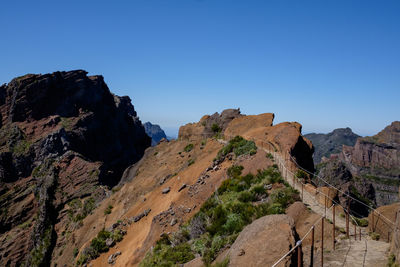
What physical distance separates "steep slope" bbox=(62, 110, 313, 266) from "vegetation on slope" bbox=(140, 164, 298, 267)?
78.9 inches

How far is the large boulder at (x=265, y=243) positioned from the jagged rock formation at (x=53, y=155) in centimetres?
3902

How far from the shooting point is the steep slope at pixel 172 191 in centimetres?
2067

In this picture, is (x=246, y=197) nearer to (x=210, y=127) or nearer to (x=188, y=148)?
(x=188, y=148)

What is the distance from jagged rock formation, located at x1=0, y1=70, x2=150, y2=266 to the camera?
5650 cm

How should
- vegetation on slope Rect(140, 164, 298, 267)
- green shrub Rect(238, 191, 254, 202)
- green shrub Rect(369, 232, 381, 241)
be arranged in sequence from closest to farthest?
1. green shrub Rect(369, 232, 381, 241)
2. vegetation on slope Rect(140, 164, 298, 267)
3. green shrub Rect(238, 191, 254, 202)

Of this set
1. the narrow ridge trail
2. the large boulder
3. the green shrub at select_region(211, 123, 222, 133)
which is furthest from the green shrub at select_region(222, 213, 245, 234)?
the green shrub at select_region(211, 123, 222, 133)

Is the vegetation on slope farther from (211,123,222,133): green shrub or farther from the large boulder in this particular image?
(211,123,222,133): green shrub

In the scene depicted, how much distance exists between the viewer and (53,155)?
287 feet

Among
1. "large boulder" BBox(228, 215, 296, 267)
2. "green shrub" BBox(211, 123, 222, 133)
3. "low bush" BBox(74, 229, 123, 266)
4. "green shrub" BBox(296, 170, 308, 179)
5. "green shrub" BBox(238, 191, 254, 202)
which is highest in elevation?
"green shrub" BBox(211, 123, 222, 133)

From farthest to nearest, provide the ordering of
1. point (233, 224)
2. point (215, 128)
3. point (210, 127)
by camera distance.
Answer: point (210, 127)
point (215, 128)
point (233, 224)

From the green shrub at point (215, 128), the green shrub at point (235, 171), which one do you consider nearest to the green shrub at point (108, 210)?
the green shrub at point (215, 128)

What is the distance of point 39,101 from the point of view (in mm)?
99125

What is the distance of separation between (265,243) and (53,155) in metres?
92.1

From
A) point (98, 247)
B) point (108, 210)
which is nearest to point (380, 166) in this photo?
point (108, 210)
